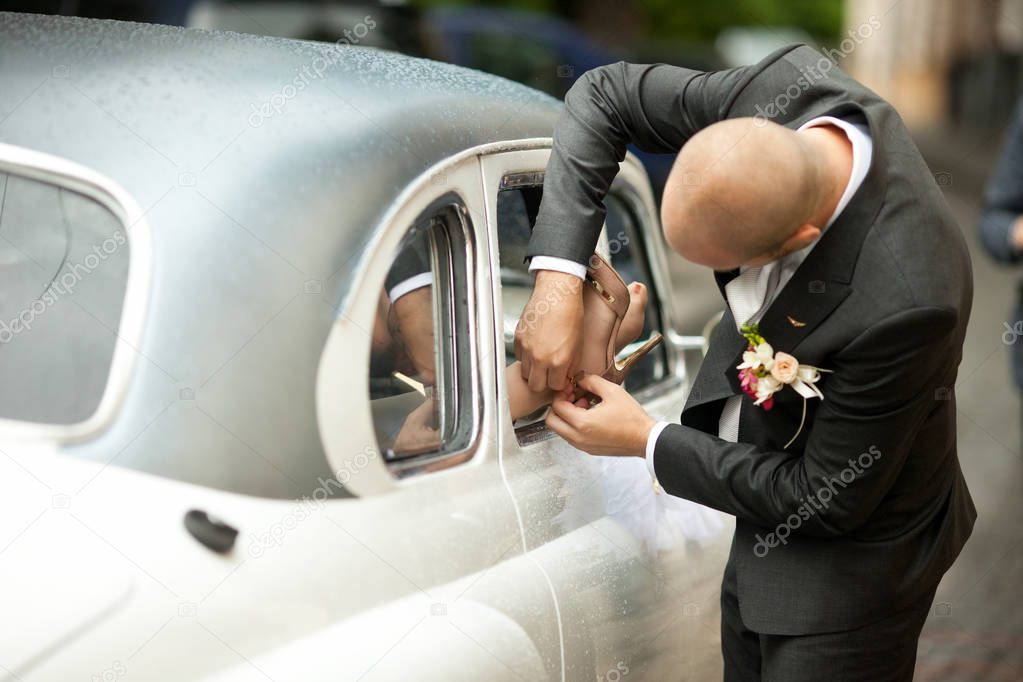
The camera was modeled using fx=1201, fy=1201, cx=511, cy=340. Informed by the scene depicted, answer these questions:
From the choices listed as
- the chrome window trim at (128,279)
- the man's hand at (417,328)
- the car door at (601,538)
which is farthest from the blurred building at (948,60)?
the chrome window trim at (128,279)

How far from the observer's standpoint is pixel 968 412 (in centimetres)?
750

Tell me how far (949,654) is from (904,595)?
7.96 feet

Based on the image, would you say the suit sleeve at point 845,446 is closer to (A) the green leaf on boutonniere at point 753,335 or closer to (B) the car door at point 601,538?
(A) the green leaf on boutonniere at point 753,335

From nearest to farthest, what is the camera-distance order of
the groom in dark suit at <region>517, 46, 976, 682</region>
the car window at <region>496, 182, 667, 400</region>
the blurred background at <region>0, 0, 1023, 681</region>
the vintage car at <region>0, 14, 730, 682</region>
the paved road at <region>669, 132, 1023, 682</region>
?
the vintage car at <region>0, 14, 730, 682</region>, the groom in dark suit at <region>517, 46, 976, 682</region>, the car window at <region>496, 182, 667, 400</region>, the paved road at <region>669, 132, 1023, 682</region>, the blurred background at <region>0, 0, 1023, 681</region>

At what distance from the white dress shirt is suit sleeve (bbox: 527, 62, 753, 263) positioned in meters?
0.30

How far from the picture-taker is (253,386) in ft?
6.59

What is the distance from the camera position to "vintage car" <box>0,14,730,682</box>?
1.91 metres

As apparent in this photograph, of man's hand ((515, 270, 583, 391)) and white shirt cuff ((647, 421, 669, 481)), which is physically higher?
man's hand ((515, 270, 583, 391))

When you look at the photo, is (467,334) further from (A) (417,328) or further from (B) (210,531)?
(B) (210,531)

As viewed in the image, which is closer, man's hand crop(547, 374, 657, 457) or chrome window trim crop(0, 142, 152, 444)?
chrome window trim crop(0, 142, 152, 444)

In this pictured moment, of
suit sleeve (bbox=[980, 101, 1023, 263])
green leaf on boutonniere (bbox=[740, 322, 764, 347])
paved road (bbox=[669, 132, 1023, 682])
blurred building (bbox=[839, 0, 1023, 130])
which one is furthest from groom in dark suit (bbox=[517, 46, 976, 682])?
blurred building (bbox=[839, 0, 1023, 130])

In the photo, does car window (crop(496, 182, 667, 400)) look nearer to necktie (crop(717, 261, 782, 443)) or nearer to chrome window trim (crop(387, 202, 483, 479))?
chrome window trim (crop(387, 202, 483, 479))

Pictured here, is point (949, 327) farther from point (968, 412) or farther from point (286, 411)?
point (968, 412)

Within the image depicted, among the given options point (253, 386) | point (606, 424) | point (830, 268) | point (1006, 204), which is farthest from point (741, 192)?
point (1006, 204)
